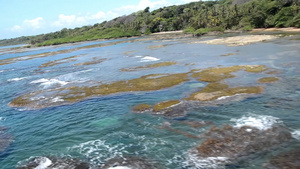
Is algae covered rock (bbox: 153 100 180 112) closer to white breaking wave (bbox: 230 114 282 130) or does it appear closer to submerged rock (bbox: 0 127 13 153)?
white breaking wave (bbox: 230 114 282 130)

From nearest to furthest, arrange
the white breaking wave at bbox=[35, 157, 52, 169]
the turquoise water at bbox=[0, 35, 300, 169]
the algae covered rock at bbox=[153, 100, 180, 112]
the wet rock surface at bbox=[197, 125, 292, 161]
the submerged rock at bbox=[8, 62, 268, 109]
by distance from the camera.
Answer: the wet rock surface at bbox=[197, 125, 292, 161], the white breaking wave at bbox=[35, 157, 52, 169], the turquoise water at bbox=[0, 35, 300, 169], the algae covered rock at bbox=[153, 100, 180, 112], the submerged rock at bbox=[8, 62, 268, 109]

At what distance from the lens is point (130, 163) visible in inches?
564

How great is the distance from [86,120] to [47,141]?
4173 mm

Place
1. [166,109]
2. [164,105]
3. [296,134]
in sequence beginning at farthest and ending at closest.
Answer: [164,105]
[166,109]
[296,134]

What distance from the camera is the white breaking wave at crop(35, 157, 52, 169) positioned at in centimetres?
1508

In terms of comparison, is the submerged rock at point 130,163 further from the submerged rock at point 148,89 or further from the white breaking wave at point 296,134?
the submerged rock at point 148,89

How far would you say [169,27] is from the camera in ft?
560

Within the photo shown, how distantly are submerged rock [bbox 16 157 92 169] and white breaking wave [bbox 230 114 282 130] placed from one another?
1084 centimetres

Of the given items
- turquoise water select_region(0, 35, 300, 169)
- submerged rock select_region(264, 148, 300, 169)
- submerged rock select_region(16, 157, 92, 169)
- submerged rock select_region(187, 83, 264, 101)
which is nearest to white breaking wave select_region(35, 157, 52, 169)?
submerged rock select_region(16, 157, 92, 169)

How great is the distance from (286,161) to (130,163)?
8327 millimetres

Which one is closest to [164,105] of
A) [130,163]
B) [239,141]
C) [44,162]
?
[239,141]

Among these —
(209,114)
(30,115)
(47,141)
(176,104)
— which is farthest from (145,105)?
(30,115)

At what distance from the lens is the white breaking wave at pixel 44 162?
15.1m

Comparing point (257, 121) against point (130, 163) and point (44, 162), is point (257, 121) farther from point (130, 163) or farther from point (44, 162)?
point (44, 162)
